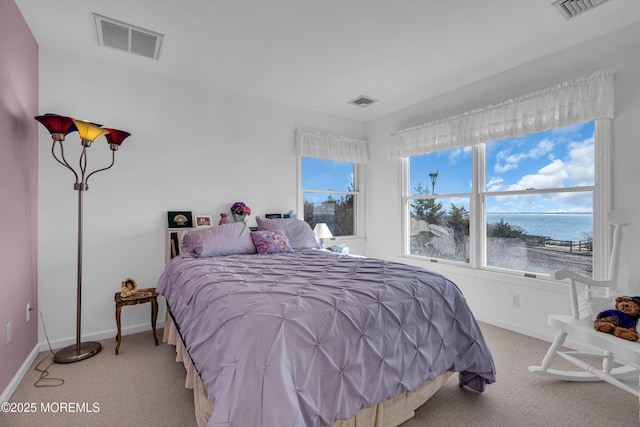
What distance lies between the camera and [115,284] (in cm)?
294

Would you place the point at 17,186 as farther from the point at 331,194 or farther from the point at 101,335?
the point at 331,194

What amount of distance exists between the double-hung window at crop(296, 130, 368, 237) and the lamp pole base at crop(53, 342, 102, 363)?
2.66m

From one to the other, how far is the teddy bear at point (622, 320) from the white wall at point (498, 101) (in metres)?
0.39

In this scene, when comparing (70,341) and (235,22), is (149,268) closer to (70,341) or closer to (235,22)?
(70,341)

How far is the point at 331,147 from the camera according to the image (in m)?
4.39

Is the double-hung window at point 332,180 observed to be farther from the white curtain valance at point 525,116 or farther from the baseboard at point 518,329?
the baseboard at point 518,329

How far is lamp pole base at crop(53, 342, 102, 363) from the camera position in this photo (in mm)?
2373

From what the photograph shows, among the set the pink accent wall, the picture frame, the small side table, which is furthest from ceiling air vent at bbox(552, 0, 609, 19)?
the small side table

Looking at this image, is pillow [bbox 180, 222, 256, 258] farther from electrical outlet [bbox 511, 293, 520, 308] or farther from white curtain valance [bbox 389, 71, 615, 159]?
electrical outlet [bbox 511, 293, 520, 308]

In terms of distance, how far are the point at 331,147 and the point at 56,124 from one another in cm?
302

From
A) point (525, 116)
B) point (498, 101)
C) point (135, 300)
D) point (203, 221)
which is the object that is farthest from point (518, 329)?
point (135, 300)

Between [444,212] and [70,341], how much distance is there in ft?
13.7

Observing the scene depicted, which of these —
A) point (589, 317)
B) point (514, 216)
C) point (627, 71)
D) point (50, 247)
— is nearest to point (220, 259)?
point (50, 247)

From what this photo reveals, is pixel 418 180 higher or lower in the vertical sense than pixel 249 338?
higher
